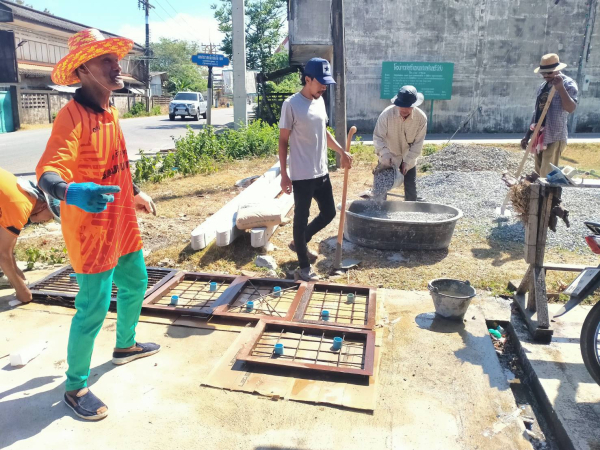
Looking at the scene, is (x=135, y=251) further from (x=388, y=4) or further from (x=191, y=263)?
(x=388, y=4)

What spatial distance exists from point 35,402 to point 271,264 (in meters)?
2.67

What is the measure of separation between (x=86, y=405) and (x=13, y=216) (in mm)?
2014

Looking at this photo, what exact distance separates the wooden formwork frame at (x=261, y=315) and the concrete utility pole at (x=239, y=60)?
8.89m

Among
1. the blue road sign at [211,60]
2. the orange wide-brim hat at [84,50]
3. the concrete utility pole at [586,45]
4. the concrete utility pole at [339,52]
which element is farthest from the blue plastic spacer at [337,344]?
the concrete utility pole at [586,45]

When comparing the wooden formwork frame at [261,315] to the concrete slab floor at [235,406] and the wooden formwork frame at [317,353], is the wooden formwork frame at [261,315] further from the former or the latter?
the concrete slab floor at [235,406]

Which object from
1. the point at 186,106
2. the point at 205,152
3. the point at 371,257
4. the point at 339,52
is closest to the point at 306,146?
the point at 371,257

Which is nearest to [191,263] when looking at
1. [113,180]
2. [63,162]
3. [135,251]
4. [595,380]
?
[135,251]

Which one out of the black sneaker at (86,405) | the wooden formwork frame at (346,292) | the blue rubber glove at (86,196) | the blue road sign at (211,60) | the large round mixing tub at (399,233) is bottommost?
the black sneaker at (86,405)

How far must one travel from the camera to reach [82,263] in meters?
2.64

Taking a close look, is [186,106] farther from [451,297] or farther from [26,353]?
[451,297]

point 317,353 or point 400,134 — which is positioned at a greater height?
point 400,134

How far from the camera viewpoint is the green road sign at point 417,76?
1912 centimetres

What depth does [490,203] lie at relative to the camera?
745cm

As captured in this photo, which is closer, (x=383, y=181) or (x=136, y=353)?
(x=136, y=353)
